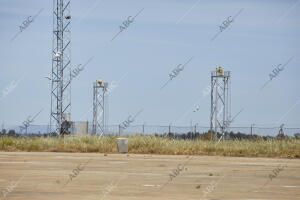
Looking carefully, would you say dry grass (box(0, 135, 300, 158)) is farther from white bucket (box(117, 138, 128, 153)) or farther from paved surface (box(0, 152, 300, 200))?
paved surface (box(0, 152, 300, 200))

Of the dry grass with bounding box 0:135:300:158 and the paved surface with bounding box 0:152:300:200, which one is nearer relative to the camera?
the paved surface with bounding box 0:152:300:200

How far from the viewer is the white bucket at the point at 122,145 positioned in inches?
1199

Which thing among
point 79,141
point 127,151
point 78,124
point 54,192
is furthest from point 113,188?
point 78,124

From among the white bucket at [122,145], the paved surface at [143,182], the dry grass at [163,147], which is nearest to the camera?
the paved surface at [143,182]

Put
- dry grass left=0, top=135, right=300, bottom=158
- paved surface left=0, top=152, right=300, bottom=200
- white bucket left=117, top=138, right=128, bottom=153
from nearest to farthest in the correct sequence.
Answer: paved surface left=0, top=152, right=300, bottom=200 < white bucket left=117, top=138, right=128, bottom=153 < dry grass left=0, top=135, right=300, bottom=158

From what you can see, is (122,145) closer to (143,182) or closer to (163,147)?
(163,147)

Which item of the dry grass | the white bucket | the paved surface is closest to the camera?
the paved surface

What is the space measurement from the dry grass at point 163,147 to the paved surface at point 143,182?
9552 mm

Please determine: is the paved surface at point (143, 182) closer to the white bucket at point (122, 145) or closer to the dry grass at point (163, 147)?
the white bucket at point (122, 145)

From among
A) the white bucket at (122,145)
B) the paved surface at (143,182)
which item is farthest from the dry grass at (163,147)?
the paved surface at (143,182)

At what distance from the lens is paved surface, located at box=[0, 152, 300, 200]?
41.2 ft

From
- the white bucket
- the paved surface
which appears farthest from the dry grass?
the paved surface

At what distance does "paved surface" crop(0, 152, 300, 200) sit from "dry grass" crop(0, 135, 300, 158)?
955cm

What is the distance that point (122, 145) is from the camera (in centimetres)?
3053
